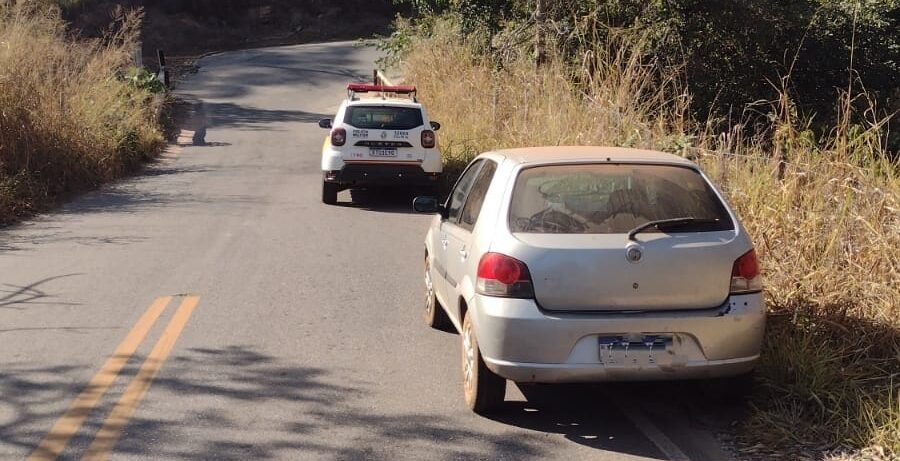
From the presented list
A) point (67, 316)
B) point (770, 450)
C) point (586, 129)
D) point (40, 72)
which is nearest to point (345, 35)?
point (40, 72)

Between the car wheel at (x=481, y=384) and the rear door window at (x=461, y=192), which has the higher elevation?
the rear door window at (x=461, y=192)

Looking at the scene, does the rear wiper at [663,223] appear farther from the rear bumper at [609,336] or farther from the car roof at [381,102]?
the car roof at [381,102]

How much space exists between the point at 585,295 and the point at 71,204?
12112 mm

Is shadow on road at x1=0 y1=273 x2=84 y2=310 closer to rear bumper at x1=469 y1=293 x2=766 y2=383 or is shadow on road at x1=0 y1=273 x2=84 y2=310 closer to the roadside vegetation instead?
rear bumper at x1=469 y1=293 x2=766 y2=383

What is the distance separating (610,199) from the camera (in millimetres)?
6184

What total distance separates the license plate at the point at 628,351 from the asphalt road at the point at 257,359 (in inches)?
18.2

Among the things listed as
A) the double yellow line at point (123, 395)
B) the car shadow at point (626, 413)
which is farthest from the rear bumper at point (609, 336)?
the double yellow line at point (123, 395)

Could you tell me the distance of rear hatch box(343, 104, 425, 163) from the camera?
1544cm

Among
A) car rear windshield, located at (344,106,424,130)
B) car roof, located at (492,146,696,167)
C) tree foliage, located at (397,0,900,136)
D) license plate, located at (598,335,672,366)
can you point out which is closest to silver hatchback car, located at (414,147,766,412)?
license plate, located at (598,335,672,366)

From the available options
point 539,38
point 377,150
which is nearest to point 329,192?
point 377,150

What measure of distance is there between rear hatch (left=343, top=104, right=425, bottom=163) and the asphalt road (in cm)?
111

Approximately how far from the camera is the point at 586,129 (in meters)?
13.7

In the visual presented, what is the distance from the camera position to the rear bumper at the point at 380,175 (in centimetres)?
1534

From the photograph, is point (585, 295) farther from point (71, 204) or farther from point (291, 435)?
point (71, 204)
